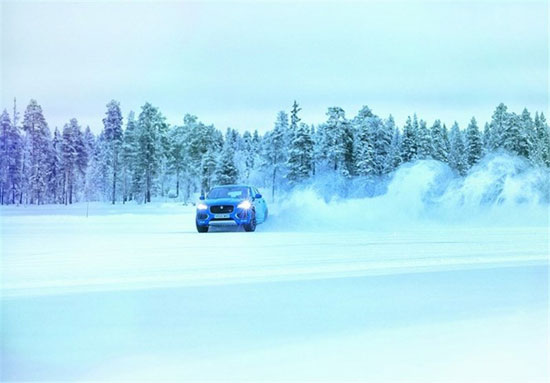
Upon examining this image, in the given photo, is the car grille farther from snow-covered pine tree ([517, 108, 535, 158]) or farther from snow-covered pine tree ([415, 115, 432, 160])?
snow-covered pine tree ([517, 108, 535, 158])

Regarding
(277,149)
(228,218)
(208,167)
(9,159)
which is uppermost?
(277,149)

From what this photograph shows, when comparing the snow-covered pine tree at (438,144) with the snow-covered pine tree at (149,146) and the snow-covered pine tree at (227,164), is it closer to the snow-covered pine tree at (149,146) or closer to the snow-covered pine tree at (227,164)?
the snow-covered pine tree at (227,164)

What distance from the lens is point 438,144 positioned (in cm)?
6219

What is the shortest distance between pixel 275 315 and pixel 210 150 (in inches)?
1793

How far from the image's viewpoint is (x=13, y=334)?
18.4 ft

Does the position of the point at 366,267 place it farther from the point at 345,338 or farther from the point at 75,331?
the point at 75,331

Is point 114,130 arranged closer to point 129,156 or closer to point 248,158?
point 129,156

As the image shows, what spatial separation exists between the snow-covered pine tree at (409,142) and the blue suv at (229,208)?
138 feet

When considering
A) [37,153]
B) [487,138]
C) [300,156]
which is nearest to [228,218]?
[300,156]

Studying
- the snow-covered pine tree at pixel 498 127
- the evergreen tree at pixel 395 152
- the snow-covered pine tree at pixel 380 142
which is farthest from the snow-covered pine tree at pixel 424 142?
the snow-covered pine tree at pixel 498 127

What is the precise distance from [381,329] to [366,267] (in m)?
4.34

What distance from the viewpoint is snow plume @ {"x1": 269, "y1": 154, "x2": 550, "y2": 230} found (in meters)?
22.5

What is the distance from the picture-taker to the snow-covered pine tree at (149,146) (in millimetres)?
48062

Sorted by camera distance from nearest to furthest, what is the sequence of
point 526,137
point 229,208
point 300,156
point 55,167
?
point 229,208 → point 300,156 → point 526,137 → point 55,167
